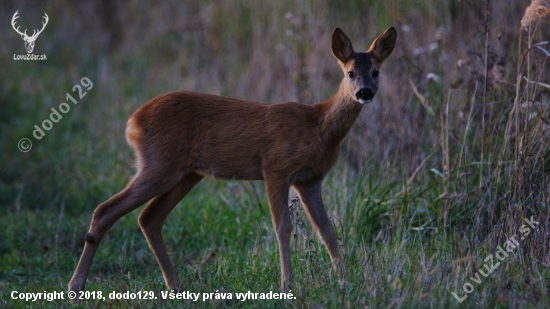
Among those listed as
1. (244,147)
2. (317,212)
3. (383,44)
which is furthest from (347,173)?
(244,147)

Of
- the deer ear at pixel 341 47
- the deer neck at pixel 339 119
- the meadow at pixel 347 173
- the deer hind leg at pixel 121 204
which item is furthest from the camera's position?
the deer ear at pixel 341 47

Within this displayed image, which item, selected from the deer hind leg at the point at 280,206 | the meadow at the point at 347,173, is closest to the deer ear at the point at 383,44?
the meadow at the point at 347,173

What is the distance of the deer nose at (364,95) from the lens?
6.06 m

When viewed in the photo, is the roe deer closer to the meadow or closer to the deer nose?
the deer nose

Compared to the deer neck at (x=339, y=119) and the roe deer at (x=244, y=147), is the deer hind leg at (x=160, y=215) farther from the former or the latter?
the deer neck at (x=339, y=119)

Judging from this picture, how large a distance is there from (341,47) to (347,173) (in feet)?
8.64

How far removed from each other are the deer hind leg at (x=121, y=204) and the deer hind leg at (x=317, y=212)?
114cm

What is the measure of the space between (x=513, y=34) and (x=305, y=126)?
3.78m

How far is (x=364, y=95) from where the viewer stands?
6066 mm

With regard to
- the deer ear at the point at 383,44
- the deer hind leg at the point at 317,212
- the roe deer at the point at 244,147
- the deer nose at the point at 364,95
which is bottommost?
the deer hind leg at the point at 317,212

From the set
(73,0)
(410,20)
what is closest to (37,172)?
(410,20)

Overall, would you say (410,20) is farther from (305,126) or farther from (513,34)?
(305,126)

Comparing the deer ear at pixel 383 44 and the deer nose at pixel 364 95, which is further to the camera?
the deer ear at pixel 383 44

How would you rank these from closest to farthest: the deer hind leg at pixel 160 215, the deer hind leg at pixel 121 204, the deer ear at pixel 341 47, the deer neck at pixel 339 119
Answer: the deer hind leg at pixel 121 204 < the deer neck at pixel 339 119 < the deer ear at pixel 341 47 < the deer hind leg at pixel 160 215
